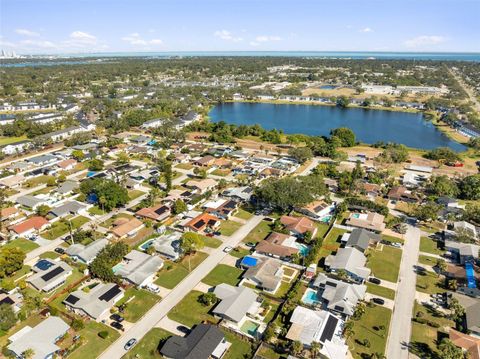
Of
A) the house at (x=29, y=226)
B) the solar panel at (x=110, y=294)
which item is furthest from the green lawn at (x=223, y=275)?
the house at (x=29, y=226)

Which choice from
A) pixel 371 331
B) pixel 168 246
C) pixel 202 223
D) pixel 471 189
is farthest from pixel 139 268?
pixel 471 189

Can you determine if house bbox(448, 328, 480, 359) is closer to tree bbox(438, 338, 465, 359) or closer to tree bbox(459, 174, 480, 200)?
tree bbox(438, 338, 465, 359)

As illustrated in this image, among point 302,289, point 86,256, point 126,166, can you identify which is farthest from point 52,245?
point 302,289

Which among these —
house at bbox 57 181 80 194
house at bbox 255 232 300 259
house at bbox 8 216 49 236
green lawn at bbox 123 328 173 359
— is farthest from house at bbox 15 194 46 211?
house at bbox 255 232 300 259

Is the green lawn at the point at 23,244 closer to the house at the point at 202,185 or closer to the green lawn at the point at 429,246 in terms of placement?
the house at the point at 202,185

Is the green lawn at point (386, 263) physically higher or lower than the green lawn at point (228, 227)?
lower

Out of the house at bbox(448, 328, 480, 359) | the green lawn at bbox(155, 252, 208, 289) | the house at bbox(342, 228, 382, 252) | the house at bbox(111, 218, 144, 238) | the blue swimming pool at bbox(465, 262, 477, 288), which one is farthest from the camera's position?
the house at bbox(111, 218, 144, 238)

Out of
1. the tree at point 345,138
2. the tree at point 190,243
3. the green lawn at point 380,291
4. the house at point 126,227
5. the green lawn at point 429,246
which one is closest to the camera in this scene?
the green lawn at point 380,291
